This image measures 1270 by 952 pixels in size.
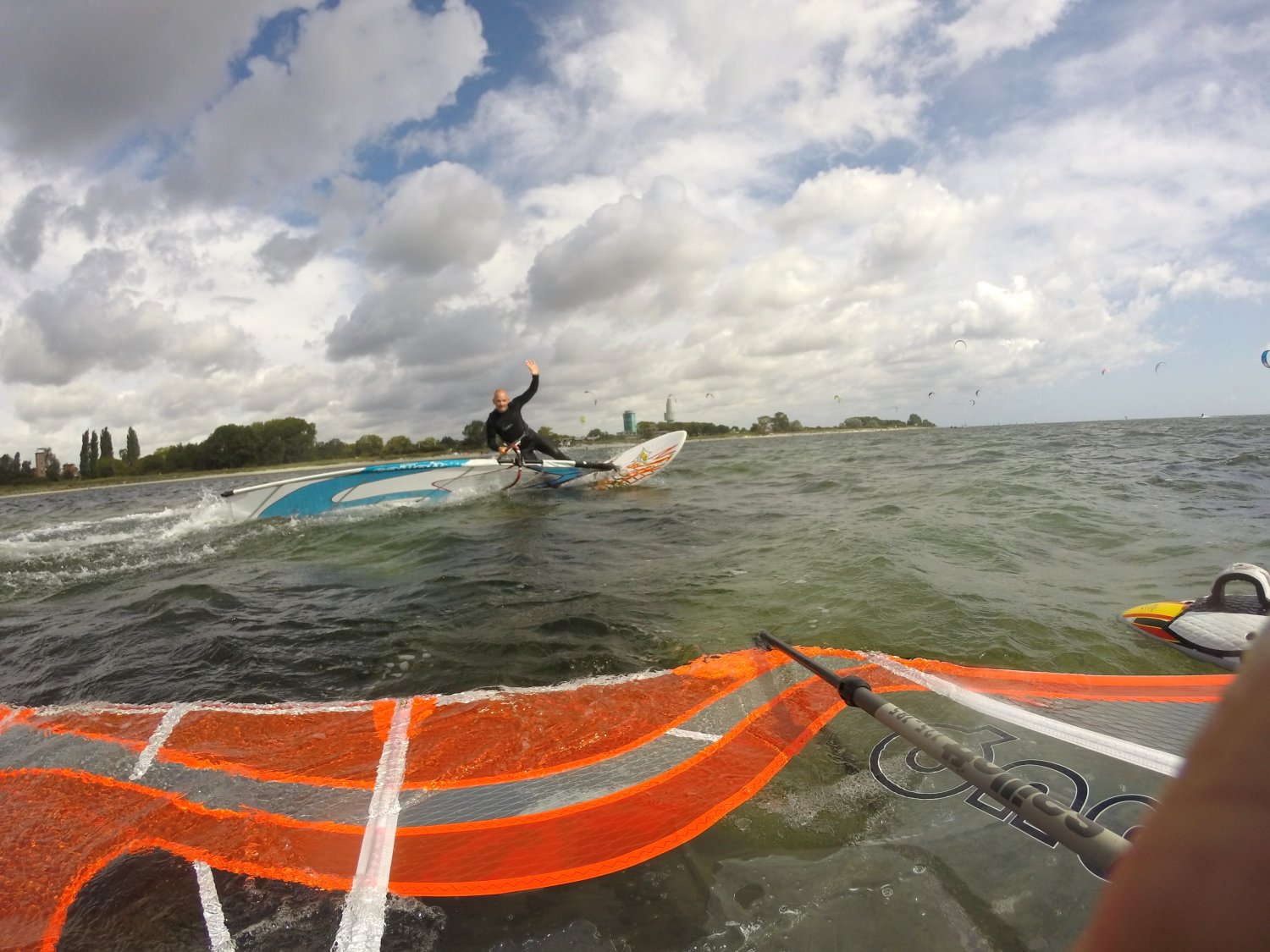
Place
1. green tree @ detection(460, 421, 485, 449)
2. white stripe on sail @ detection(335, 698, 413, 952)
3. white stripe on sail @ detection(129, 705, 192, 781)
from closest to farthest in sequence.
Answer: white stripe on sail @ detection(335, 698, 413, 952), white stripe on sail @ detection(129, 705, 192, 781), green tree @ detection(460, 421, 485, 449)

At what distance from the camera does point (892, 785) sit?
251 centimetres

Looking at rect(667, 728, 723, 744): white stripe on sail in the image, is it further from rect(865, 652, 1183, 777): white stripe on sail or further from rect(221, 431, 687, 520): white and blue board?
rect(221, 431, 687, 520): white and blue board

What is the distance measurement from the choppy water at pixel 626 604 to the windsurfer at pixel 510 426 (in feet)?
9.81

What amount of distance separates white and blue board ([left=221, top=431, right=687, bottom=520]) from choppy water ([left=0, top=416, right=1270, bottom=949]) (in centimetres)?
61

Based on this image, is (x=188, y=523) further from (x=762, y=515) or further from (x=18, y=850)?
(x=18, y=850)

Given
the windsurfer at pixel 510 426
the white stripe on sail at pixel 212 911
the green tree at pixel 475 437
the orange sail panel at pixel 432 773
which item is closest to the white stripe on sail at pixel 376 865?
the orange sail panel at pixel 432 773

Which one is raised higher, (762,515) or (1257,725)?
(1257,725)

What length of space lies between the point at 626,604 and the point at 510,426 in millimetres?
8931

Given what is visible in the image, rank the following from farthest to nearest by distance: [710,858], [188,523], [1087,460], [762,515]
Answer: [1087,460]
[188,523]
[762,515]
[710,858]

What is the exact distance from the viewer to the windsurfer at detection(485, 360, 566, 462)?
1361cm

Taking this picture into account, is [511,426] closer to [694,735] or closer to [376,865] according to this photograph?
[694,735]

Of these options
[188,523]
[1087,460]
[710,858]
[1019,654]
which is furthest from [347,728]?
[1087,460]

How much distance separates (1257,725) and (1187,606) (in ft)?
16.8

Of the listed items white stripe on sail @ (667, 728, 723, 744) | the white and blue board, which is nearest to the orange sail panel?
white stripe on sail @ (667, 728, 723, 744)
